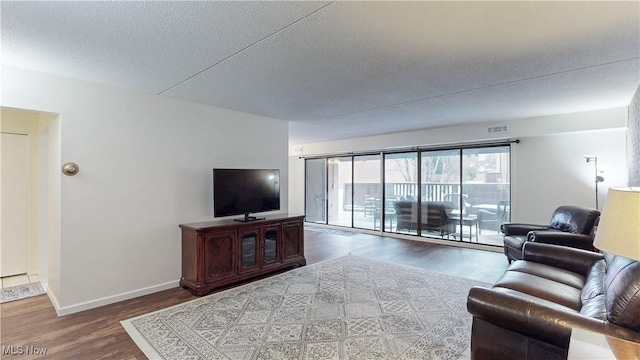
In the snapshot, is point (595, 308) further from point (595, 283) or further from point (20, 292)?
point (20, 292)

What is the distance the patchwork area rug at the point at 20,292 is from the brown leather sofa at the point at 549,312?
15.3 feet

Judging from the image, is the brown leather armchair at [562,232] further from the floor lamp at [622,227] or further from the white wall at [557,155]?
the floor lamp at [622,227]

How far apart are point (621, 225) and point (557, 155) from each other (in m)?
4.71

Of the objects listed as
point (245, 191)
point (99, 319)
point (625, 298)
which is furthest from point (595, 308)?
point (99, 319)

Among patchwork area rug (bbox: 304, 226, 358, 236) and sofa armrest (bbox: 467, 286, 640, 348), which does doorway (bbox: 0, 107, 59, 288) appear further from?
Answer: patchwork area rug (bbox: 304, 226, 358, 236)

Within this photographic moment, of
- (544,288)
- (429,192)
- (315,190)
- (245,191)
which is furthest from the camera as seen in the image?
(315,190)

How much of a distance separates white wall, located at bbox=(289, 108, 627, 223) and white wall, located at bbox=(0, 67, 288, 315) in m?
4.63

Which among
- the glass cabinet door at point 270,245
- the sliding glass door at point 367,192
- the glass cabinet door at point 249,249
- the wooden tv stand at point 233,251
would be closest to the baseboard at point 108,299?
the wooden tv stand at point 233,251

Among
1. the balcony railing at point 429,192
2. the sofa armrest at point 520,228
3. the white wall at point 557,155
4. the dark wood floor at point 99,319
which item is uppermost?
the white wall at point 557,155

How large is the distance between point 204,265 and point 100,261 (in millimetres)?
1067

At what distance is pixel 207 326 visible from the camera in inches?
107

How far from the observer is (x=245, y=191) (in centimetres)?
420

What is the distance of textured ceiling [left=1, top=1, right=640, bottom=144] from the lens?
1854 millimetres

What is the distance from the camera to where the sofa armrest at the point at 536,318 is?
1.63m
